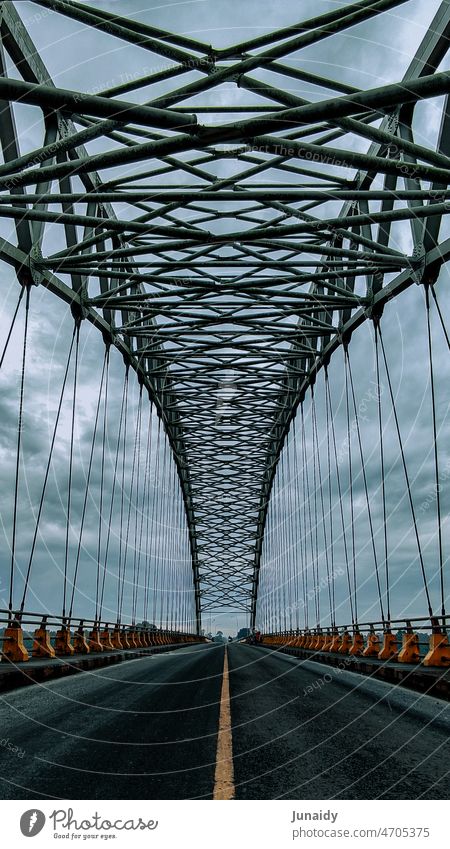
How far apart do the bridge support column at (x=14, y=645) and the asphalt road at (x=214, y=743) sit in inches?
102

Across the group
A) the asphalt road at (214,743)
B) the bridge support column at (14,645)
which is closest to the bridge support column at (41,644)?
the bridge support column at (14,645)

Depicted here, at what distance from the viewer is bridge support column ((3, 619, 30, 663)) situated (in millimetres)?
11969

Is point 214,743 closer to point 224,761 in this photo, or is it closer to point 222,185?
point 224,761

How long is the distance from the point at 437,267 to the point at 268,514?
1995 inches

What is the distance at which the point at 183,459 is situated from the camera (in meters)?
53.9

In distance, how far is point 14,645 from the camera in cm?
1205

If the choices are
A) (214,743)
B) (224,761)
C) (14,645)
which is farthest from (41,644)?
(224,761)

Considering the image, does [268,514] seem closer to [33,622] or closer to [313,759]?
[33,622]

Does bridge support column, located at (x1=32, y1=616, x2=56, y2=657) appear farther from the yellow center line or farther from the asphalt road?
the yellow center line

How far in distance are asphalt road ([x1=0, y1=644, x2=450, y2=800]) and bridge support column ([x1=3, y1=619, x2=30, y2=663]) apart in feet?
8.47

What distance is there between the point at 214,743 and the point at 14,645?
7.81 meters

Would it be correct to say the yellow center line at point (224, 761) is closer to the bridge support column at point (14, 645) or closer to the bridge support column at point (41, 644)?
the bridge support column at point (14, 645)

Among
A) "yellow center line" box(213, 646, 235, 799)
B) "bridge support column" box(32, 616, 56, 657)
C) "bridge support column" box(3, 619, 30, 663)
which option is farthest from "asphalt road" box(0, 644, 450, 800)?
"bridge support column" box(32, 616, 56, 657)

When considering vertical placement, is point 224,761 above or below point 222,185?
below
